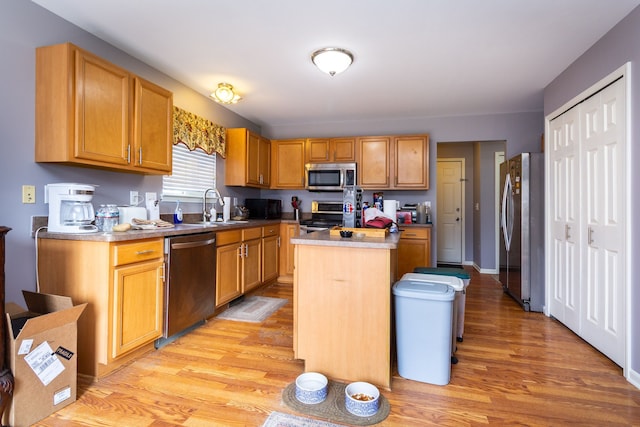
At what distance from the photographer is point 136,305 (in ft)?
7.39

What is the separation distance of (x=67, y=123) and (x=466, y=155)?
5953 mm

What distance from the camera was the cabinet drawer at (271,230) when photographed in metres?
4.23

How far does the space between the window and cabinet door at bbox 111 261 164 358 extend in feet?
3.90

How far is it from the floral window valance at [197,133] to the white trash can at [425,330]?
8.64 feet

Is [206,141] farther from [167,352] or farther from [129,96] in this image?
[167,352]

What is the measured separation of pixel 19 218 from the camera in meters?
2.07

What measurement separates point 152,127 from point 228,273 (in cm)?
153

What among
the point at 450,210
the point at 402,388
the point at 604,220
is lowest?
the point at 402,388

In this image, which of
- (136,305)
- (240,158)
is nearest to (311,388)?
(136,305)

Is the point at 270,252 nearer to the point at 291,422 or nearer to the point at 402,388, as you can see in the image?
the point at 402,388

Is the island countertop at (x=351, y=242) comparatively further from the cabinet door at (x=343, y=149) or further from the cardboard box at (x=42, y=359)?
the cabinet door at (x=343, y=149)

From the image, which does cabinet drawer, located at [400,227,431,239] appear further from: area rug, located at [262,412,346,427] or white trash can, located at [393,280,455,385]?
area rug, located at [262,412,346,427]

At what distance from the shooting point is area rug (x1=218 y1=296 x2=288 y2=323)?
3.25 m

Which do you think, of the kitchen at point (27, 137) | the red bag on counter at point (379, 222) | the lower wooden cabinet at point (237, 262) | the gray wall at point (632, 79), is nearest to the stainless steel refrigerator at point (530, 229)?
the kitchen at point (27, 137)
